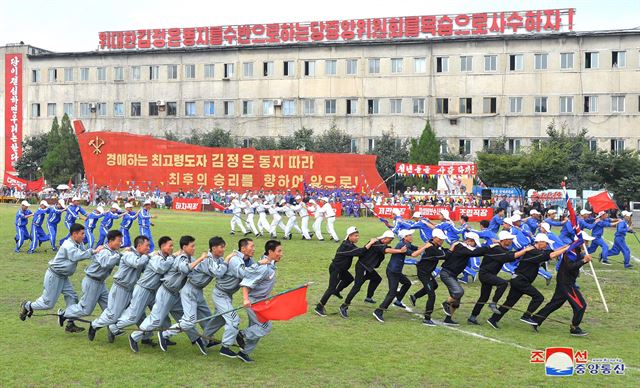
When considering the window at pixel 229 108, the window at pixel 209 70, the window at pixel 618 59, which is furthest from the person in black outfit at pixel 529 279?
the window at pixel 209 70

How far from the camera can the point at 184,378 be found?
31.0ft

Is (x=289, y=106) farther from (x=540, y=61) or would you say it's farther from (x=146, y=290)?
(x=146, y=290)

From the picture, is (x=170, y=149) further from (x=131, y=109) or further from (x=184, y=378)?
(x=184, y=378)

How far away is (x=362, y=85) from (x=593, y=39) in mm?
17671

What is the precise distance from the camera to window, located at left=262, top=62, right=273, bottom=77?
198 feet

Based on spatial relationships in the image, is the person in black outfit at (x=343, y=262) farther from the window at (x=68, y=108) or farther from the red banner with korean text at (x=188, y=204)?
the window at (x=68, y=108)

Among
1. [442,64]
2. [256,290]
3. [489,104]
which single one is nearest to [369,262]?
[256,290]

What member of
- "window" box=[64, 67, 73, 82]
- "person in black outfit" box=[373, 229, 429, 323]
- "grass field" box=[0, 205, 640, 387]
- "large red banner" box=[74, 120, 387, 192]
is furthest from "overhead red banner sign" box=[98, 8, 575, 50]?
"person in black outfit" box=[373, 229, 429, 323]

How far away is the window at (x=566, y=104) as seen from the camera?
5434cm

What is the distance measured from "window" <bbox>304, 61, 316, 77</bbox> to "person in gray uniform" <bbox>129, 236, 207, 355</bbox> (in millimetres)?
49849

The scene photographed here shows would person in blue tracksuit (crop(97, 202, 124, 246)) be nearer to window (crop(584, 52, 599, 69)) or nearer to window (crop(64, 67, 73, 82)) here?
window (crop(584, 52, 599, 69))

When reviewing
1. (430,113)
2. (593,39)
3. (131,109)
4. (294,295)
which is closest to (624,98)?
(593,39)

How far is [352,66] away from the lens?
58.6 meters

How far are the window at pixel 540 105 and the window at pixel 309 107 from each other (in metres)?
17.4
